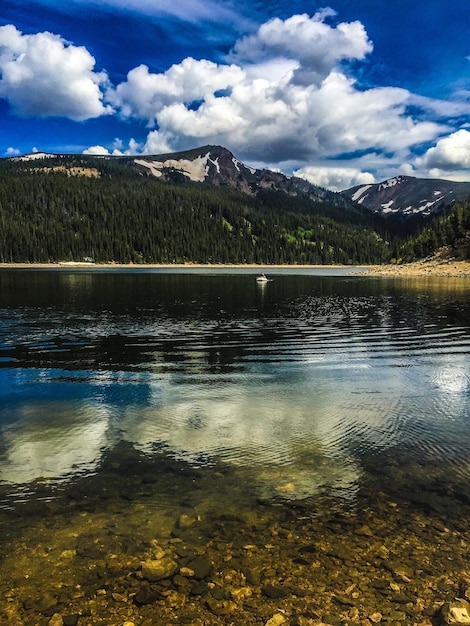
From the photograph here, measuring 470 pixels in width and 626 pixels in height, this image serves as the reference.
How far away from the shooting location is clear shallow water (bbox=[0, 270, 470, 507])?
41.0 ft

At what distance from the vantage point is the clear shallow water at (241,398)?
12.5 metres

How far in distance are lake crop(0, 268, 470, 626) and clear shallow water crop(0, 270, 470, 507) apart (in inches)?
4.1

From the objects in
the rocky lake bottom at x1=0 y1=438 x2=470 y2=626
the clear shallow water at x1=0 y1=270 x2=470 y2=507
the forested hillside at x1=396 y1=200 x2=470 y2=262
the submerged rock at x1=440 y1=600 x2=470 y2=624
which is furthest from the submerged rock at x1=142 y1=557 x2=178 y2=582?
the forested hillside at x1=396 y1=200 x2=470 y2=262

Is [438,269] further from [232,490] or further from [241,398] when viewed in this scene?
[232,490]

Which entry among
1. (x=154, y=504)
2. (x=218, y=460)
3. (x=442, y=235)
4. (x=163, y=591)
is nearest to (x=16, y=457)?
(x=154, y=504)

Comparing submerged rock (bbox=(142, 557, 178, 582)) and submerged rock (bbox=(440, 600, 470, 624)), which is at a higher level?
submerged rock (bbox=(142, 557, 178, 582))

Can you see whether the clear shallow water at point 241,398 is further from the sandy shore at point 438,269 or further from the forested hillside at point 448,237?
the forested hillside at point 448,237

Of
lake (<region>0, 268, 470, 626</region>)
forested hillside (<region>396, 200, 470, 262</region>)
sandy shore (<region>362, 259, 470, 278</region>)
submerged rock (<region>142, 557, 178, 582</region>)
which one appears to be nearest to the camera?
lake (<region>0, 268, 470, 626</region>)

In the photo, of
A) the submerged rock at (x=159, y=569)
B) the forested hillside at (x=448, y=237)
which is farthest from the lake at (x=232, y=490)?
the forested hillside at (x=448, y=237)

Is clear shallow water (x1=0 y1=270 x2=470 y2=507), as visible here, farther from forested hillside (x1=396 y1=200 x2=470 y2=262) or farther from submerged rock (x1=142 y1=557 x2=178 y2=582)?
forested hillside (x1=396 y1=200 x2=470 y2=262)

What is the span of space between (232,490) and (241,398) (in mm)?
7932

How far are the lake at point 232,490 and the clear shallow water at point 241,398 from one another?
105 millimetres

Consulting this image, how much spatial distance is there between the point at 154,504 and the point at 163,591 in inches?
113

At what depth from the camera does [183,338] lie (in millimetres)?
33062
